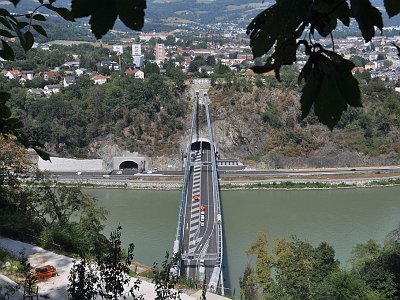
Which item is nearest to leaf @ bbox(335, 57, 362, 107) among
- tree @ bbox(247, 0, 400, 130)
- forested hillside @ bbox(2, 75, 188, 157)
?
tree @ bbox(247, 0, 400, 130)

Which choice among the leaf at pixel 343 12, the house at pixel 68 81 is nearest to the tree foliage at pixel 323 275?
the leaf at pixel 343 12

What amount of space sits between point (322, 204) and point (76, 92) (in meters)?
6.92

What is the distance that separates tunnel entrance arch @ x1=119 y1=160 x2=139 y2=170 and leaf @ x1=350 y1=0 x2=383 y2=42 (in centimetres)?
1138

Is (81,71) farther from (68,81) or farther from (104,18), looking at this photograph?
(104,18)

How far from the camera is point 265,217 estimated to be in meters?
7.52

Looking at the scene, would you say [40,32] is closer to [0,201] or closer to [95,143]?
[0,201]

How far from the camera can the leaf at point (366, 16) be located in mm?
242

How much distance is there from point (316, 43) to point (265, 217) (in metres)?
7.40

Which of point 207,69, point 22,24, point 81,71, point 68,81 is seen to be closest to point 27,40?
point 22,24

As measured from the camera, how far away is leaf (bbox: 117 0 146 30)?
0.25 metres

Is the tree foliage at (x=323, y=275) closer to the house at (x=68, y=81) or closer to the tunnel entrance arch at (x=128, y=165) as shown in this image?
the tunnel entrance arch at (x=128, y=165)

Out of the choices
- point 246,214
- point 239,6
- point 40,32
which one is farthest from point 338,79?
point 239,6

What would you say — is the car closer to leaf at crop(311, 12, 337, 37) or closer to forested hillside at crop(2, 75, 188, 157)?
leaf at crop(311, 12, 337, 37)

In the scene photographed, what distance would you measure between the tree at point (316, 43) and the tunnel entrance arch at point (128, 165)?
11.4 metres
